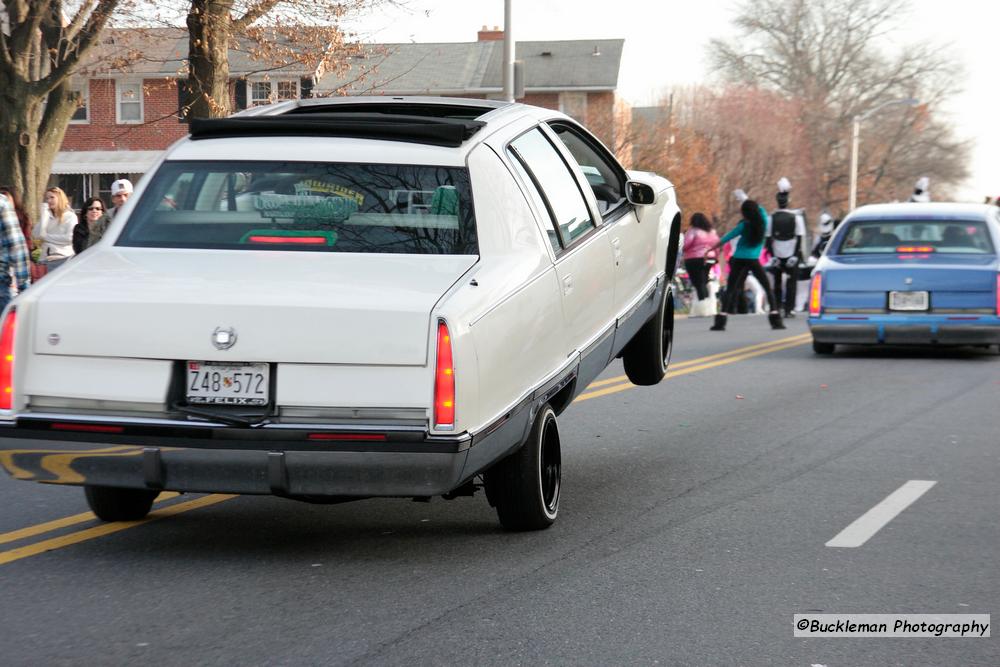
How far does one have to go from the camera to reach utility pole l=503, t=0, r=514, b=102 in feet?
89.6

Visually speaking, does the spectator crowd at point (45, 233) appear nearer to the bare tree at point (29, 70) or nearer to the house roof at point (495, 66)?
the bare tree at point (29, 70)

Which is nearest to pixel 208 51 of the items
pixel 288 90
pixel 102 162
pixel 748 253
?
pixel 748 253

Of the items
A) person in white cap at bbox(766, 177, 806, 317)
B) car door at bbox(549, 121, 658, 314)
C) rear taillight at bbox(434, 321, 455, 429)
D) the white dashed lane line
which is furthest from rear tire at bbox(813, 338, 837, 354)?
rear taillight at bbox(434, 321, 455, 429)

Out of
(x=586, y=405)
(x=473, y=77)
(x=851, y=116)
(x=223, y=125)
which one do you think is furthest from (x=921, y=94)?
(x=223, y=125)

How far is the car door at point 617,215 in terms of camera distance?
25.9 feet

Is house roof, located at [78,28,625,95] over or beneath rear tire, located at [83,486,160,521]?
over

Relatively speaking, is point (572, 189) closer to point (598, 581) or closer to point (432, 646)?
point (598, 581)

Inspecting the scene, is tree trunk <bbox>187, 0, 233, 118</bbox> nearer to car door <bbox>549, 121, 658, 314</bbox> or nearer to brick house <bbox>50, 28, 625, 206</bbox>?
car door <bbox>549, 121, 658, 314</bbox>

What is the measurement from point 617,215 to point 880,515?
222cm

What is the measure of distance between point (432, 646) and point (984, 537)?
2.96 m

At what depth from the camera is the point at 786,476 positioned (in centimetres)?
812

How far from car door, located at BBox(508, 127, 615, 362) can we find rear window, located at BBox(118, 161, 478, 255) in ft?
2.17

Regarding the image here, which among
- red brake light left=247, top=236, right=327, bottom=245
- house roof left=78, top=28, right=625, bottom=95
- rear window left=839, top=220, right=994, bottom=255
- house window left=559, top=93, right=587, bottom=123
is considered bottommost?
rear window left=839, top=220, right=994, bottom=255

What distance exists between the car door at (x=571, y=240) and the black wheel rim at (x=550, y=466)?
1.60 feet
